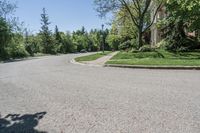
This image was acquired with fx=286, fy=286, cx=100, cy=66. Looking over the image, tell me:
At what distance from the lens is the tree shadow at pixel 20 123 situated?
515 cm

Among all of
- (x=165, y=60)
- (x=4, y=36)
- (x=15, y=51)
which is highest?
(x=4, y=36)

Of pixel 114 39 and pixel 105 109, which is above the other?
pixel 114 39

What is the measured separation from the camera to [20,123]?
557 cm

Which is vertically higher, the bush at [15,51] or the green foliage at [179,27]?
the green foliage at [179,27]

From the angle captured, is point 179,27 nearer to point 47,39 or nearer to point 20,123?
point 20,123

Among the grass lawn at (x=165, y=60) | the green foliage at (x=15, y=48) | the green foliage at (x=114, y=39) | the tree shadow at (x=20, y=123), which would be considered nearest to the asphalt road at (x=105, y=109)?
the tree shadow at (x=20, y=123)

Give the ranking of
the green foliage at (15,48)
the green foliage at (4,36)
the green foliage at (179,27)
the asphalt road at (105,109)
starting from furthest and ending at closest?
the green foliage at (15,48) < the green foliage at (4,36) < the green foliage at (179,27) < the asphalt road at (105,109)

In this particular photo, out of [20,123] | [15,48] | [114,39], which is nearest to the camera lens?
[20,123]

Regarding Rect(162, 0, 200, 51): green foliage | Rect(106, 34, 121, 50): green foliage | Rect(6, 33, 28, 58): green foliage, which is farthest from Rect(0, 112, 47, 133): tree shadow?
Rect(106, 34, 121, 50): green foliage

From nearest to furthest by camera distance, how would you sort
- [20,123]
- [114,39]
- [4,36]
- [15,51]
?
[20,123], [4,36], [15,51], [114,39]

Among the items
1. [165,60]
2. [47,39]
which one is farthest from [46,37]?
[165,60]

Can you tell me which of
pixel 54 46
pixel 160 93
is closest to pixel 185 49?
pixel 160 93

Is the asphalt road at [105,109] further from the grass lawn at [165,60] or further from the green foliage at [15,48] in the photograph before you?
the green foliage at [15,48]

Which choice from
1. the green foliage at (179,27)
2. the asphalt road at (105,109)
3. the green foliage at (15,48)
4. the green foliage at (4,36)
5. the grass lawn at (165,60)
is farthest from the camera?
the green foliage at (15,48)
